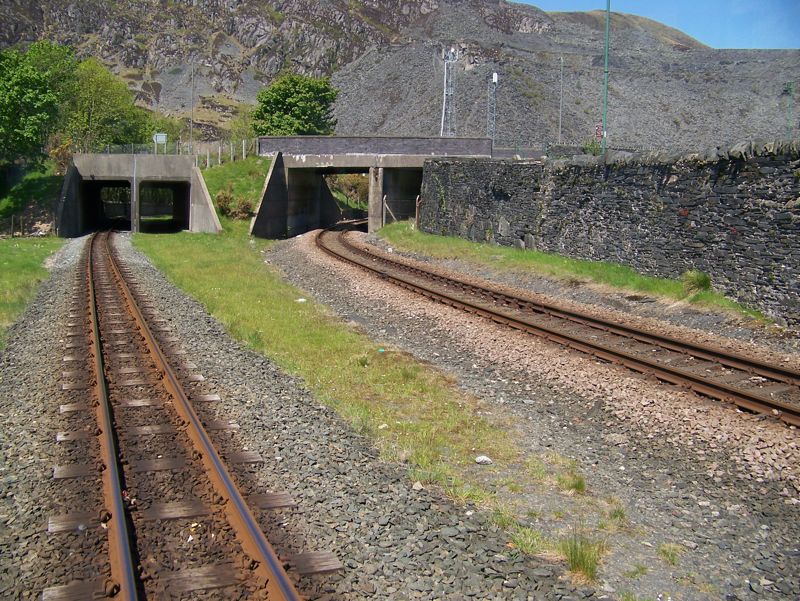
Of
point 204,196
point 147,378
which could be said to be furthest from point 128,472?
point 204,196

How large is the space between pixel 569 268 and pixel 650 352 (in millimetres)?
8712

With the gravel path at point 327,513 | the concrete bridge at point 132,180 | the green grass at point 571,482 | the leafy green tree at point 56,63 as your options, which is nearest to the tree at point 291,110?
the leafy green tree at point 56,63

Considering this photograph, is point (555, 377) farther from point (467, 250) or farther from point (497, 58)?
point (497, 58)

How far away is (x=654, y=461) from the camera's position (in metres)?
7.64

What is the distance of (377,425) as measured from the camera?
859 cm

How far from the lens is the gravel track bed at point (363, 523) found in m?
5.14

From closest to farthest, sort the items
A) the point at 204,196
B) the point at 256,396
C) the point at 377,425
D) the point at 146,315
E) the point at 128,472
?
the point at 128,472, the point at 377,425, the point at 256,396, the point at 146,315, the point at 204,196

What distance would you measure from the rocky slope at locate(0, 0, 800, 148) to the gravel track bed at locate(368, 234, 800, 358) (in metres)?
51.8

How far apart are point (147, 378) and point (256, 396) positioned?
5.46ft

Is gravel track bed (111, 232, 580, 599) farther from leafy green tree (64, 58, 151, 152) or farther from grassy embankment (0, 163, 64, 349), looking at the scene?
leafy green tree (64, 58, 151, 152)

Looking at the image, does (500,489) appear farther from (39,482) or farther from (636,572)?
(39,482)

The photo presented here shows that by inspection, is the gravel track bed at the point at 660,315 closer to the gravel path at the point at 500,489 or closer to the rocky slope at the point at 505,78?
the gravel path at the point at 500,489

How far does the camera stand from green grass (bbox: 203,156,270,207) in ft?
128

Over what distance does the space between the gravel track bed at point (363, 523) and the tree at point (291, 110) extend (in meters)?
65.2
